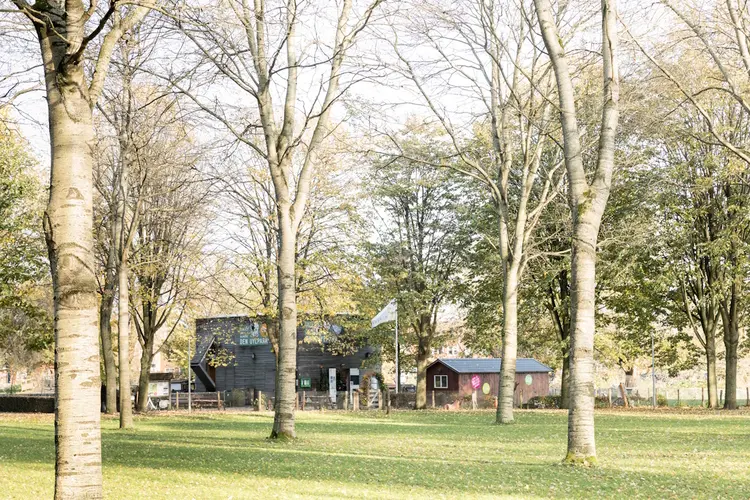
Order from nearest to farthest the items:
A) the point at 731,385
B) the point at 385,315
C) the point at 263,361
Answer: the point at 731,385 < the point at 385,315 < the point at 263,361

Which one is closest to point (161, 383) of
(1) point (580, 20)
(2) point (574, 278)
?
(1) point (580, 20)

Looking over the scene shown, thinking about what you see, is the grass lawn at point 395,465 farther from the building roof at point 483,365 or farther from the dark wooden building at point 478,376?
the building roof at point 483,365

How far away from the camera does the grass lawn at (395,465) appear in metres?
10.2

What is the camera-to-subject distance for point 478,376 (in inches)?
1941

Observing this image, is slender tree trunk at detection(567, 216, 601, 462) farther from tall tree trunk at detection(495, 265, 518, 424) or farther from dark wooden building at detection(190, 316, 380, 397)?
dark wooden building at detection(190, 316, 380, 397)

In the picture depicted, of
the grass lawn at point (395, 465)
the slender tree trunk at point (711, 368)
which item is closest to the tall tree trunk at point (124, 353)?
the grass lawn at point (395, 465)

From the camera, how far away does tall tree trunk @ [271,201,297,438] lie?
18.0m

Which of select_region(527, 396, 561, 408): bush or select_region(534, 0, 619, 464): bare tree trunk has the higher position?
select_region(534, 0, 619, 464): bare tree trunk

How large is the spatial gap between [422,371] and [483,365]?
746 centimetres

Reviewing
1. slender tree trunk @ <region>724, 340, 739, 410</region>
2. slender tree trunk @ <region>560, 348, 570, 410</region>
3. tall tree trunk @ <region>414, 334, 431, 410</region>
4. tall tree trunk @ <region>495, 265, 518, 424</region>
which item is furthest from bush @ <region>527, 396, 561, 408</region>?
tall tree trunk @ <region>495, 265, 518, 424</region>

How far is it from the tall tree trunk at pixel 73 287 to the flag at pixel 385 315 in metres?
33.0

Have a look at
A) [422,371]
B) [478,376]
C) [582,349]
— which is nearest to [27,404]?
[422,371]

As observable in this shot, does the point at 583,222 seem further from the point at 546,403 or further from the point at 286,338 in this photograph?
the point at 546,403

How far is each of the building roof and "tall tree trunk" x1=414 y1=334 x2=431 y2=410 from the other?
3.72m
